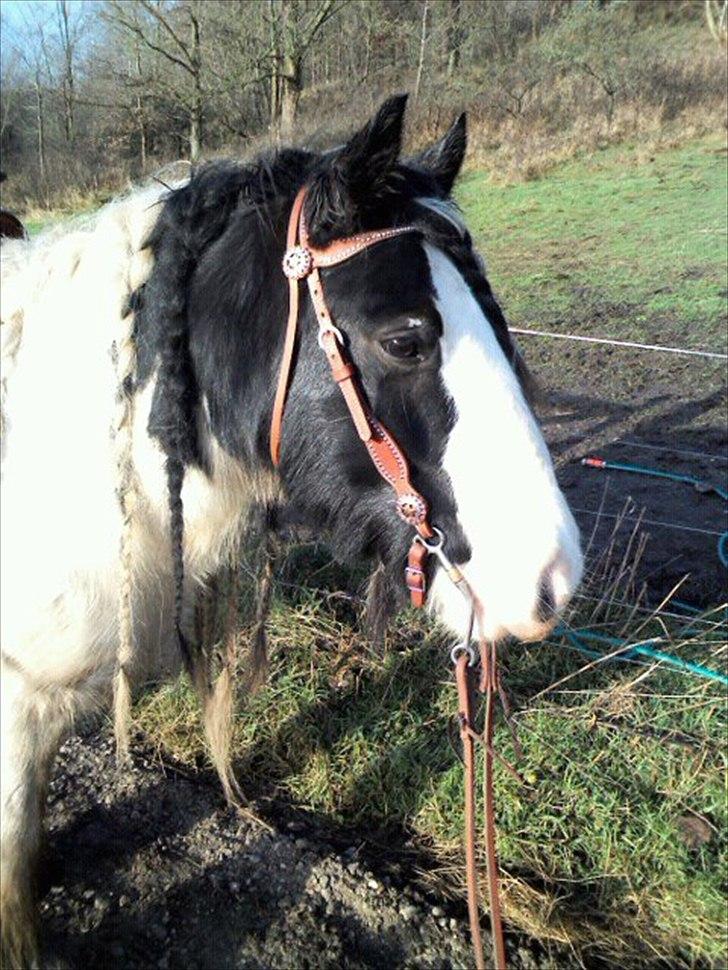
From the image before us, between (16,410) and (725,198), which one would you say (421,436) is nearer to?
(16,410)

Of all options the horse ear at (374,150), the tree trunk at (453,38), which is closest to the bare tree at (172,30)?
the tree trunk at (453,38)

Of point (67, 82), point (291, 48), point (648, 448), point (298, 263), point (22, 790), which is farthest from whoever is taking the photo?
point (67, 82)

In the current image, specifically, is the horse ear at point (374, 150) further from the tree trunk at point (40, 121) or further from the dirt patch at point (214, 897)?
the tree trunk at point (40, 121)

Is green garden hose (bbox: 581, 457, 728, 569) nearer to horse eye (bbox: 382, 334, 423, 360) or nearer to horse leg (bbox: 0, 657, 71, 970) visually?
horse eye (bbox: 382, 334, 423, 360)

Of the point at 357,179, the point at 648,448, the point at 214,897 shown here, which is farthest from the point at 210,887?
the point at 648,448

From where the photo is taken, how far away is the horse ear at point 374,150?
1.34m

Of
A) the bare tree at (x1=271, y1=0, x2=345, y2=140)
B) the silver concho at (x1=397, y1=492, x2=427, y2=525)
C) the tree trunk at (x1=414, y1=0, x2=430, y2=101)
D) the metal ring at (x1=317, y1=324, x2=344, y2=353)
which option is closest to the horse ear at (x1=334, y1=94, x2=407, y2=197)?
the metal ring at (x1=317, y1=324, x2=344, y2=353)

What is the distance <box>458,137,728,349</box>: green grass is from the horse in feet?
21.1

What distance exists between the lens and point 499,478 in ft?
4.57

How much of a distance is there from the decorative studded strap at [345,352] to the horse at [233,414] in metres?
0.02

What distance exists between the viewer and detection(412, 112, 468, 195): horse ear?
177 cm

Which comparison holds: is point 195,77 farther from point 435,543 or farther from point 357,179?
point 435,543

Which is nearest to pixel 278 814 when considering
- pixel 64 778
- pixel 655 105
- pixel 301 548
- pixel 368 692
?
pixel 368 692

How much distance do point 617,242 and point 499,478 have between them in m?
10.4
